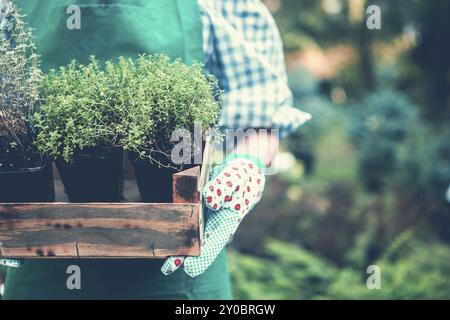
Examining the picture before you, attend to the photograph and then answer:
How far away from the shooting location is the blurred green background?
3852mm

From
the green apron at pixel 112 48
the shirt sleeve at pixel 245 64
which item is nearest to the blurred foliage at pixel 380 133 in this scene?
the shirt sleeve at pixel 245 64

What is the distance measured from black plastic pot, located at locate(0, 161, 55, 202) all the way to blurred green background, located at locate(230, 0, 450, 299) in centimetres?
198

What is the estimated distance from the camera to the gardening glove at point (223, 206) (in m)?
1.28

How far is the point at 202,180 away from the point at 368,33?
22.8 ft

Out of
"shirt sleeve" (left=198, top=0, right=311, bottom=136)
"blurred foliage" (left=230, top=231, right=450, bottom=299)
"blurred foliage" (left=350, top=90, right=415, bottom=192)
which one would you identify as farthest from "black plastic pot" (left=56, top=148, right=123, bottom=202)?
"blurred foliage" (left=350, top=90, right=415, bottom=192)

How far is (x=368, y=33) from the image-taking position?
25.4 feet

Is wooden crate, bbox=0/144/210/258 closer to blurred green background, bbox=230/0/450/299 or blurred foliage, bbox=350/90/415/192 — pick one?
blurred green background, bbox=230/0/450/299

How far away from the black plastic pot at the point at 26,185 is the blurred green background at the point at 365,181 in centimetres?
198

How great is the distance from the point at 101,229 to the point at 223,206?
0.93 ft

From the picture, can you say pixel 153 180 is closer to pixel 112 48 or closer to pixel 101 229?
pixel 101 229

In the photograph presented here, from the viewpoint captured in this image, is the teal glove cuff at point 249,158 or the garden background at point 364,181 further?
the garden background at point 364,181

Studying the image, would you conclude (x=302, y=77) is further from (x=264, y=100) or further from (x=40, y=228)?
(x=40, y=228)

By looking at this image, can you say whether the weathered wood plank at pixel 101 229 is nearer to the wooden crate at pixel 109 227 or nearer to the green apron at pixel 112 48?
the wooden crate at pixel 109 227
